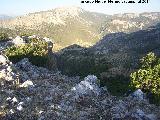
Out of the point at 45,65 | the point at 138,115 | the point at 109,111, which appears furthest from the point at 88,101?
the point at 45,65

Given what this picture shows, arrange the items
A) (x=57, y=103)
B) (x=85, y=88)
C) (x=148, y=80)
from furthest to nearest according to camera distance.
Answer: (x=148, y=80) → (x=85, y=88) → (x=57, y=103)

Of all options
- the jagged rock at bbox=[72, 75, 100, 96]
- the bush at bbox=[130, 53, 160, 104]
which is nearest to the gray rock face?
the jagged rock at bbox=[72, 75, 100, 96]

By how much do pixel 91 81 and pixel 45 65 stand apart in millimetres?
53432

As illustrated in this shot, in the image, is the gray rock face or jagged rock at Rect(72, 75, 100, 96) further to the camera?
the gray rock face

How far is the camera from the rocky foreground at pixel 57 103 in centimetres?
5719

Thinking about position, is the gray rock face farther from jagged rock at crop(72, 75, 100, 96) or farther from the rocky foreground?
jagged rock at crop(72, 75, 100, 96)

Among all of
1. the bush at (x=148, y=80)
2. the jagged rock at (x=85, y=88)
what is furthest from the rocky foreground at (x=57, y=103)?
the bush at (x=148, y=80)

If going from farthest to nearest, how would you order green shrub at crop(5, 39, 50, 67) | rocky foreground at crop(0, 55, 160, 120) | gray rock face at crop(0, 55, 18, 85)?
green shrub at crop(5, 39, 50, 67), gray rock face at crop(0, 55, 18, 85), rocky foreground at crop(0, 55, 160, 120)

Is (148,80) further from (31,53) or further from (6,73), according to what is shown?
(31,53)

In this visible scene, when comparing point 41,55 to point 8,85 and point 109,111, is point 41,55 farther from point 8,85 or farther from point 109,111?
point 109,111

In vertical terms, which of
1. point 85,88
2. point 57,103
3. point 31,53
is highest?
point 57,103

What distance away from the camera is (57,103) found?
209 feet

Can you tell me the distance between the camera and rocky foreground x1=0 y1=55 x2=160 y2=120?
57.2 metres

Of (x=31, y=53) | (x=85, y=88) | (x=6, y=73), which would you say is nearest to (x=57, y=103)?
(x=85, y=88)
